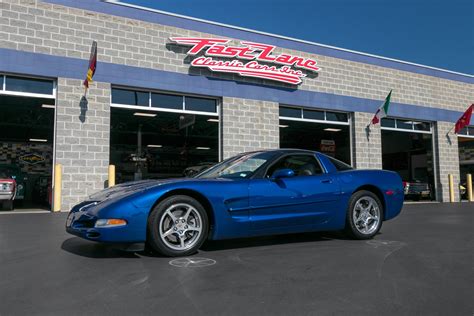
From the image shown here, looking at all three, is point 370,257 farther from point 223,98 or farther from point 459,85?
point 459,85

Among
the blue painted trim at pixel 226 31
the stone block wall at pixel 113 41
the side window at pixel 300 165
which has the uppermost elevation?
the blue painted trim at pixel 226 31

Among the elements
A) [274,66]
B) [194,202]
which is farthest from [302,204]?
[274,66]

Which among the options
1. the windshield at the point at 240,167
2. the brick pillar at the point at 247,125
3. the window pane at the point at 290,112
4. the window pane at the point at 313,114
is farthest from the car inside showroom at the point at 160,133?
the windshield at the point at 240,167

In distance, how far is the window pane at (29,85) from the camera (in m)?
10.9

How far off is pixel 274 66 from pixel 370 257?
427 inches

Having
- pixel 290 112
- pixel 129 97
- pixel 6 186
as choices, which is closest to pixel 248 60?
pixel 290 112

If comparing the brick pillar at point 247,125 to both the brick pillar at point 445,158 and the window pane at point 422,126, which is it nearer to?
the window pane at point 422,126

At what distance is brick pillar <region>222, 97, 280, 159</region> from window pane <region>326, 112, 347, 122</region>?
8.76ft

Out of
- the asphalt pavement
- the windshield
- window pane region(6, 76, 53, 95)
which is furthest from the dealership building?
the windshield

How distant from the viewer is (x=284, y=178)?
5117 mm

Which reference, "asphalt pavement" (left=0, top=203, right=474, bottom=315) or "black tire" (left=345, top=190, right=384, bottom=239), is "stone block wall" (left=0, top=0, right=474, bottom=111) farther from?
"black tire" (left=345, top=190, right=384, bottom=239)

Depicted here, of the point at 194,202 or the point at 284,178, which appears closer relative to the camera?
the point at 194,202

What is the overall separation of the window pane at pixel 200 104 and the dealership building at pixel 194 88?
1.5 inches

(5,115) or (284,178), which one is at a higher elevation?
(5,115)
